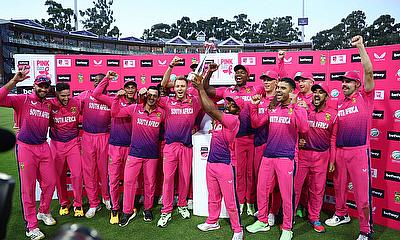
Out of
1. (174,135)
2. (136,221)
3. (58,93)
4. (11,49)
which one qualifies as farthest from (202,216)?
(11,49)

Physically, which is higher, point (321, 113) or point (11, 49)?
point (11, 49)

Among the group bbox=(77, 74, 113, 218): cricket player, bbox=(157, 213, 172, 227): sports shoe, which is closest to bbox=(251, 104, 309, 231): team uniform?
bbox=(157, 213, 172, 227): sports shoe

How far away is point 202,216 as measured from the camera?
5809 mm

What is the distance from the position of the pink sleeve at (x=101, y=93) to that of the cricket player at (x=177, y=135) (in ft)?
3.08

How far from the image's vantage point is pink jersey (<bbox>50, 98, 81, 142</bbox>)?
550 centimetres

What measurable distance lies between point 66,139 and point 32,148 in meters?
0.70

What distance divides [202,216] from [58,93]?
10.6 ft

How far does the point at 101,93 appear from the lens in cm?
565

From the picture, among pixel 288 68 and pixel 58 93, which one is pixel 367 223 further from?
pixel 58 93

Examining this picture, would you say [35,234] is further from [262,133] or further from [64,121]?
[262,133]

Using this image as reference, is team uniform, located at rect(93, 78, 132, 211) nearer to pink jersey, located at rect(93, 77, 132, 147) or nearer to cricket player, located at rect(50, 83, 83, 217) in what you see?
pink jersey, located at rect(93, 77, 132, 147)

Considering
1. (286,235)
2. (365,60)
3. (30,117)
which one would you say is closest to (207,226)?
(286,235)

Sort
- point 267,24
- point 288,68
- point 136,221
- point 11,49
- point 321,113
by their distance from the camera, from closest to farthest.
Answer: point 321,113 < point 136,221 < point 288,68 < point 11,49 < point 267,24

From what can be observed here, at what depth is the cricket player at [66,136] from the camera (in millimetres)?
5500
